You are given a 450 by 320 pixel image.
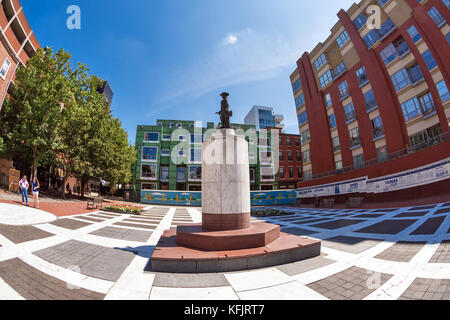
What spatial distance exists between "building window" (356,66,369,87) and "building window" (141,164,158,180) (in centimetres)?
3648

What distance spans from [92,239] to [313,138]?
31182 mm

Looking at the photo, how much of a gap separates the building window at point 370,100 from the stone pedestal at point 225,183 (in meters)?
24.2

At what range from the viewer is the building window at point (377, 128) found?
2055 cm

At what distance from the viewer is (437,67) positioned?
661 inches

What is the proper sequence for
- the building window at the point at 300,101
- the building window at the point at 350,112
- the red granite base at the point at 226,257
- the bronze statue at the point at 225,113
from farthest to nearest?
the building window at the point at 300,101 < the building window at the point at 350,112 < the bronze statue at the point at 225,113 < the red granite base at the point at 226,257

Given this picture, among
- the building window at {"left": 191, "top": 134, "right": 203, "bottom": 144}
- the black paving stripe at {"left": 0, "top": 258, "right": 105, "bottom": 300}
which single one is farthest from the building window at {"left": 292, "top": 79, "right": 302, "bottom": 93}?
the black paving stripe at {"left": 0, "top": 258, "right": 105, "bottom": 300}

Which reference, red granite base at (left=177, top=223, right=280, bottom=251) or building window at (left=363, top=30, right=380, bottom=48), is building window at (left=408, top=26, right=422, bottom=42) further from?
red granite base at (left=177, top=223, right=280, bottom=251)

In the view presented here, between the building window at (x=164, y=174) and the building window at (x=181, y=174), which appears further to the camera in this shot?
the building window at (x=181, y=174)

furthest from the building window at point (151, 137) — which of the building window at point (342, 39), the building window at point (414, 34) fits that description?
the building window at point (414, 34)

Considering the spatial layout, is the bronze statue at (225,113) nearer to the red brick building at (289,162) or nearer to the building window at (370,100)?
the building window at (370,100)

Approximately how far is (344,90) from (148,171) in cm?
3662

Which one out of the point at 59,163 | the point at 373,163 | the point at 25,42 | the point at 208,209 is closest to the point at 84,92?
the point at 59,163

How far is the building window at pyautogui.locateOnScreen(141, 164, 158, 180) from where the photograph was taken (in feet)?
114
